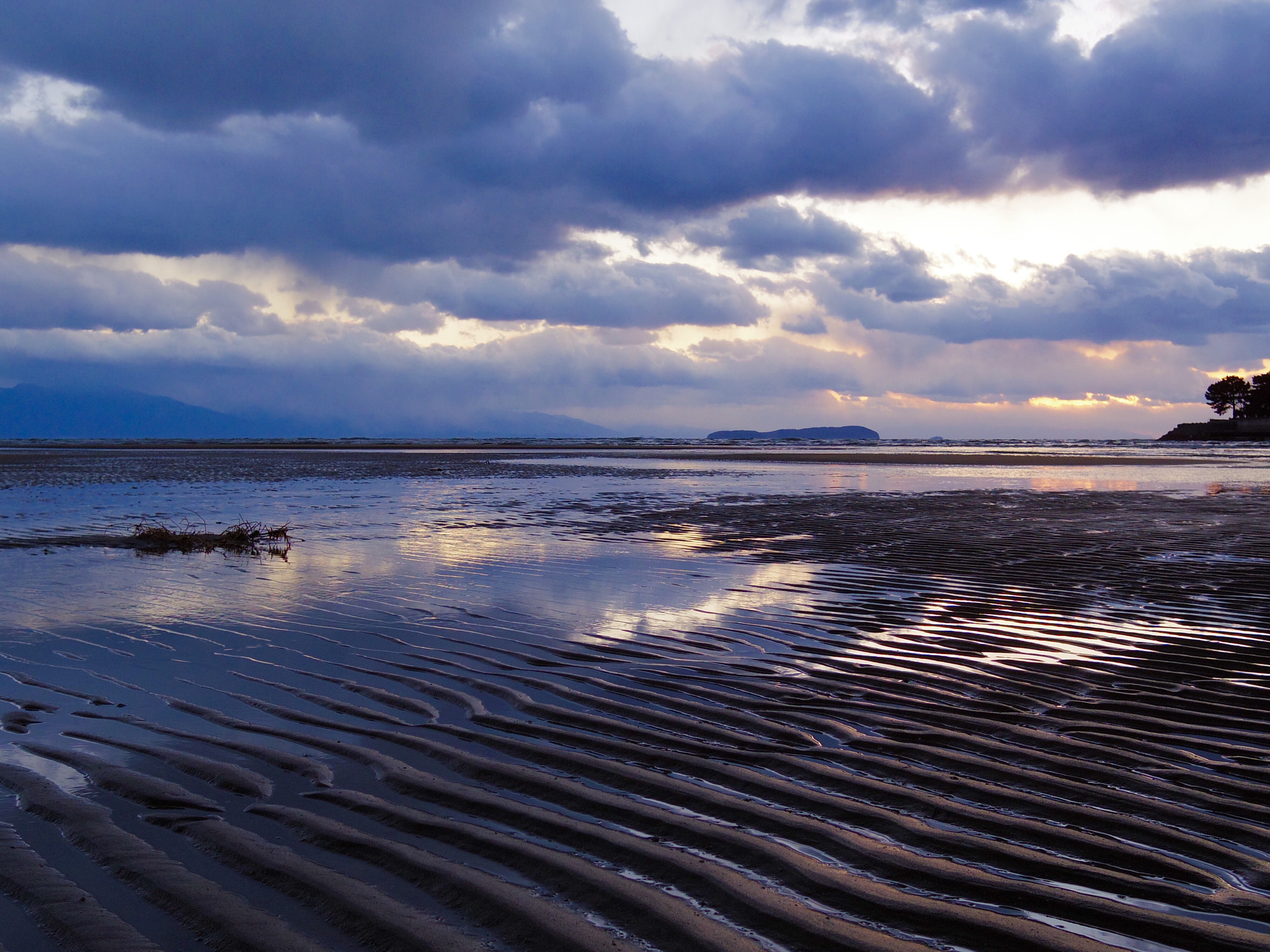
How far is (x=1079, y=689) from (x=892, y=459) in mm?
54155

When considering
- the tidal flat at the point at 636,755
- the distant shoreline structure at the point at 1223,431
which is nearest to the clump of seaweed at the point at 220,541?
the tidal flat at the point at 636,755

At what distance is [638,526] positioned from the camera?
59.0ft

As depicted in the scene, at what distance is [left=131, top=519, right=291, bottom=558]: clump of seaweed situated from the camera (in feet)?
46.9

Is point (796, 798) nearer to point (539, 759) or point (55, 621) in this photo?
point (539, 759)

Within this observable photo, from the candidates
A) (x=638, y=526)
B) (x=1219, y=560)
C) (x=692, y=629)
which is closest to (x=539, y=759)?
(x=692, y=629)

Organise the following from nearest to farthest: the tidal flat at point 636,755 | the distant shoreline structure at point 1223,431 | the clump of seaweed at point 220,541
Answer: the tidal flat at point 636,755
the clump of seaweed at point 220,541
the distant shoreline structure at point 1223,431

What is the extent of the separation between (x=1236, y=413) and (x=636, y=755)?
16915cm

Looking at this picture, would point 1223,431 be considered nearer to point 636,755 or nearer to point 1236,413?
point 1236,413

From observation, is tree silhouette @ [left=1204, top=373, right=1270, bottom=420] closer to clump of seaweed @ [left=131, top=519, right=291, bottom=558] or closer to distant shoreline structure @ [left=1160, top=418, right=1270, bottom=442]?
distant shoreline structure @ [left=1160, top=418, right=1270, bottom=442]

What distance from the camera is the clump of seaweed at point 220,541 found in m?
14.3

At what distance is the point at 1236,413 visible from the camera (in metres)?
141

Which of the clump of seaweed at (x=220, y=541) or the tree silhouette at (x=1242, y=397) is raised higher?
the tree silhouette at (x=1242, y=397)

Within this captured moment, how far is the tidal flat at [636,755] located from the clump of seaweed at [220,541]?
1.42 m

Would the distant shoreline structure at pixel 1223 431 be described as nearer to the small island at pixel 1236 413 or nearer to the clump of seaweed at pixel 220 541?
the small island at pixel 1236 413
